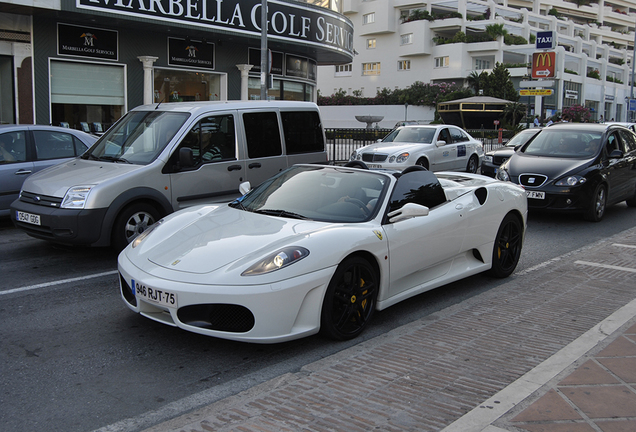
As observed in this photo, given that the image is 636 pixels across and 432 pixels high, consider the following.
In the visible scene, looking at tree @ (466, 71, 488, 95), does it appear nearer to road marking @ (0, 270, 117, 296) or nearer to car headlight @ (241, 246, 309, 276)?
road marking @ (0, 270, 117, 296)

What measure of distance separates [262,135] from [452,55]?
61753mm

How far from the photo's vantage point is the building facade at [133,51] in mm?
15281

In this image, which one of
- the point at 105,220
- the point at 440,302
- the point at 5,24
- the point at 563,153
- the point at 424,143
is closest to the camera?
the point at 440,302

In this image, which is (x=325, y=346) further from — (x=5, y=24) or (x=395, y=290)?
(x=5, y=24)

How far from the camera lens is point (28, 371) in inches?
155

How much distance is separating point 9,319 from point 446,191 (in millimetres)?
4157

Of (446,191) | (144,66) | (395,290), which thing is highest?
(144,66)

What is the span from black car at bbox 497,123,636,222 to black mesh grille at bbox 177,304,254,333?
747cm

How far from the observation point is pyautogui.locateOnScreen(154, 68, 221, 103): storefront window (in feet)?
60.7

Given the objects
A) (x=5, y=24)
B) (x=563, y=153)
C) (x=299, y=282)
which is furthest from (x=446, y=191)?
(x=5, y=24)

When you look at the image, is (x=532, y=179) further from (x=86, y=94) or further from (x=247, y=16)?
(x=86, y=94)

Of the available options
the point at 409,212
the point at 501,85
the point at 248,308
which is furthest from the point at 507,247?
the point at 501,85

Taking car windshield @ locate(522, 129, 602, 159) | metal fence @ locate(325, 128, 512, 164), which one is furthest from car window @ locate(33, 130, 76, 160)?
metal fence @ locate(325, 128, 512, 164)

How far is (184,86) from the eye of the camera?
19188 millimetres
